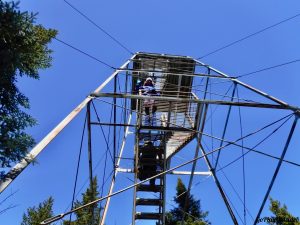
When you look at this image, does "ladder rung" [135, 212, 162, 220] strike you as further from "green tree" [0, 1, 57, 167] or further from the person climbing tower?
"green tree" [0, 1, 57, 167]

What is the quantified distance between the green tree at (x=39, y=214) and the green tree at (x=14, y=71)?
1636 cm

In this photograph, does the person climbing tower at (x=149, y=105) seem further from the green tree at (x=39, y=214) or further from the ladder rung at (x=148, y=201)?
the green tree at (x=39, y=214)

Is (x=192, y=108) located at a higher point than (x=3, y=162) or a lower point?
higher

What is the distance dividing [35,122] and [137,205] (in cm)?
600

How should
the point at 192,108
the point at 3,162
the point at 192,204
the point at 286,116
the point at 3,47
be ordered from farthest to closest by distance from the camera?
the point at 192,204, the point at 192,108, the point at 286,116, the point at 3,47, the point at 3,162

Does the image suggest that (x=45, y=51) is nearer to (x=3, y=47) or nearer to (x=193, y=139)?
(x=3, y=47)

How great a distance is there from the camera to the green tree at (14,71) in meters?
5.16

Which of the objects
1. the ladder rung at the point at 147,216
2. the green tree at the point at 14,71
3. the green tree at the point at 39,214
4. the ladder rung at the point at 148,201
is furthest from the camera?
the green tree at the point at 39,214

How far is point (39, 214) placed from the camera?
21.7m

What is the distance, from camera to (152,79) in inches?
453

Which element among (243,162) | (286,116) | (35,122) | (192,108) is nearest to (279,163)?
(286,116)

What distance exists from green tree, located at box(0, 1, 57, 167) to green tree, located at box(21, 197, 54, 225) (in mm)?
16356

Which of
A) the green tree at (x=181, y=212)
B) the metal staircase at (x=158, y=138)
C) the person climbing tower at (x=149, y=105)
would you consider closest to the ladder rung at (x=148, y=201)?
the metal staircase at (x=158, y=138)

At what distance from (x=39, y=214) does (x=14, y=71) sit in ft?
59.2
